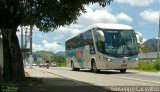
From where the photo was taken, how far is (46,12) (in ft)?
68.0

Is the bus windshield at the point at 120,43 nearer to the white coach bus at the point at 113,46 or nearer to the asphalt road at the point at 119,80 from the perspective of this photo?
the white coach bus at the point at 113,46

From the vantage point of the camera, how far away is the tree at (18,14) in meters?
19.9

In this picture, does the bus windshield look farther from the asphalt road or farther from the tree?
the tree

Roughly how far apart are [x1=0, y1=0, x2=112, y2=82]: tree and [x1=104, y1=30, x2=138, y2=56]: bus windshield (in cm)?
1337

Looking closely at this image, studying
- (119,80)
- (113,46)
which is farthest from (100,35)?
(119,80)

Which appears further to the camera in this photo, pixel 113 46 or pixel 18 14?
pixel 113 46

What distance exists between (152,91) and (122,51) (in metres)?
17.9

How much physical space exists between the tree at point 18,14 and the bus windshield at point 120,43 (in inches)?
526

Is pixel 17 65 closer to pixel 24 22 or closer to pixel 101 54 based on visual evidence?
pixel 24 22

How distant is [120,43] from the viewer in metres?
34.9

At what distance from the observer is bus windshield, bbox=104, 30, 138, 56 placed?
34.8 meters

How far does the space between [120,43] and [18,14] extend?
50.7 feet

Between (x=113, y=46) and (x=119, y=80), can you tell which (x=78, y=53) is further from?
(x=119, y=80)

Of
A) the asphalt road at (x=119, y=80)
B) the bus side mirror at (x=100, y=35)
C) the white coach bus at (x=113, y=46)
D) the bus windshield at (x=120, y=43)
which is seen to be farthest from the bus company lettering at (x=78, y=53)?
the asphalt road at (x=119, y=80)
